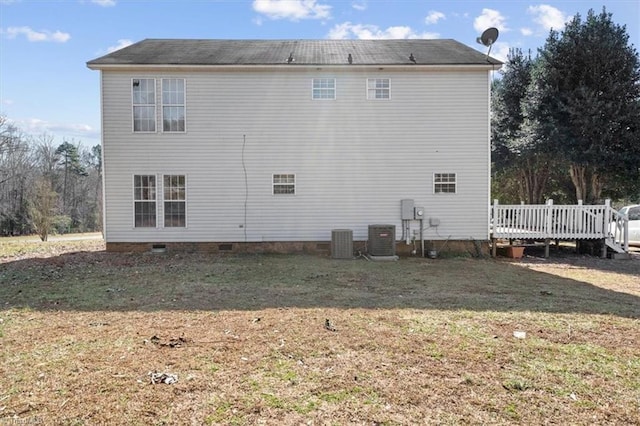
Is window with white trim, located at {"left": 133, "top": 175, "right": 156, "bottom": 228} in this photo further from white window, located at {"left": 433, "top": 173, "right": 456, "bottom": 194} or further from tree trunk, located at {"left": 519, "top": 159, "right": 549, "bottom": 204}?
tree trunk, located at {"left": 519, "top": 159, "right": 549, "bottom": 204}

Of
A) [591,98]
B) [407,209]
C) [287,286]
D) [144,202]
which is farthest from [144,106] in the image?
[591,98]

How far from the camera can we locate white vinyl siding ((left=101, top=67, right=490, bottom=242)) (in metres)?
12.0

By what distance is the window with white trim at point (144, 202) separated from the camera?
1202 centimetres

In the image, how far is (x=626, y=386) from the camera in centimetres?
326

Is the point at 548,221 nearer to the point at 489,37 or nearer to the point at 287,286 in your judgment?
the point at 489,37

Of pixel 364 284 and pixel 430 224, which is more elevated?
pixel 430 224

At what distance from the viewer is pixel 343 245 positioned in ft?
37.4

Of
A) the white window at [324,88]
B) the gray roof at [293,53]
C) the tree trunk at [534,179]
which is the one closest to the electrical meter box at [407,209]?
the white window at [324,88]

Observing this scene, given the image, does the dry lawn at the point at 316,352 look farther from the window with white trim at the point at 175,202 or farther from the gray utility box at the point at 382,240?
the window with white trim at the point at 175,202

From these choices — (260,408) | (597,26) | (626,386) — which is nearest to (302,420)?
(260,408)

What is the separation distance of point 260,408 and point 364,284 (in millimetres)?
5040

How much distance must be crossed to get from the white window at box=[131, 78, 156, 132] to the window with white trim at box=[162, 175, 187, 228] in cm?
166

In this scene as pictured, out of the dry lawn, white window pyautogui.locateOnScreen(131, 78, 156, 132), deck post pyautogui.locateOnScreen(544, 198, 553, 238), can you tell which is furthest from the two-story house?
the dry lawn

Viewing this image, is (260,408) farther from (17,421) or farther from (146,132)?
(146,132)
